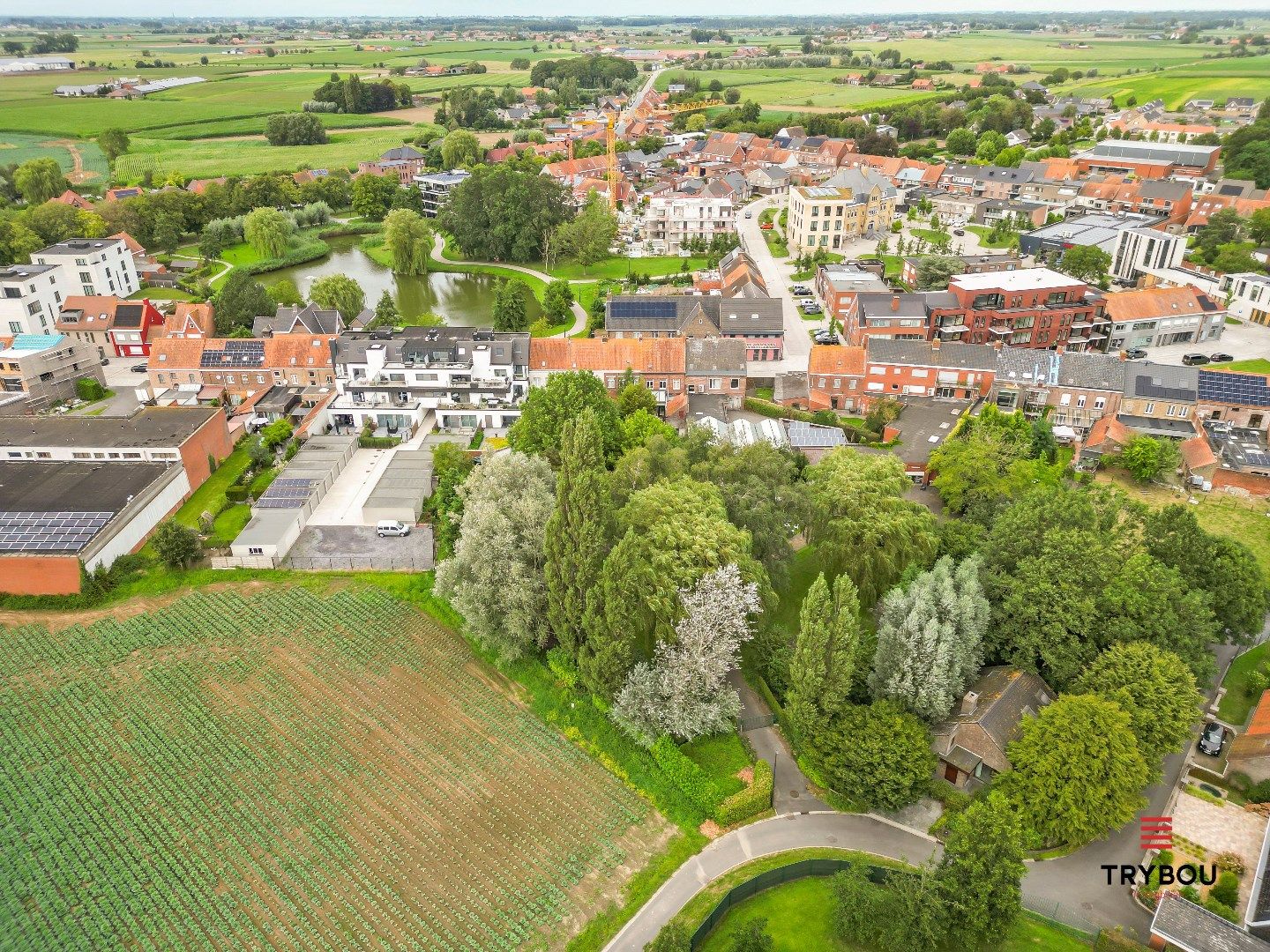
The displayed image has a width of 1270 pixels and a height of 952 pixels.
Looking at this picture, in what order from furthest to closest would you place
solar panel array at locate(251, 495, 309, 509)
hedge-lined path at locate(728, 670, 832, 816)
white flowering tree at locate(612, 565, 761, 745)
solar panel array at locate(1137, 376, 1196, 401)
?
solar panel array at locate(1137, 376, 1196, 401)
solar panel array at locate(251, 495, 309, 509)
white flowering tree at locate(612, 565, 761, 745)
hedge-lined path at locate(728, 670, 832, 816)

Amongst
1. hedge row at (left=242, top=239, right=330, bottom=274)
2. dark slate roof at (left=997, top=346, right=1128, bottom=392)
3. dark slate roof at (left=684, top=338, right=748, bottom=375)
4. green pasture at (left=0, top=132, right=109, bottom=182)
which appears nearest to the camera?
dark slate roof at (left=997, top=346, right=1128, bottom=392)

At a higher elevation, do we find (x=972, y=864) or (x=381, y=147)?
(x=381, y=147)

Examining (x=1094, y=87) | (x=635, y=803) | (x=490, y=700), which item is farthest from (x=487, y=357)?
(x=1094, y=87)

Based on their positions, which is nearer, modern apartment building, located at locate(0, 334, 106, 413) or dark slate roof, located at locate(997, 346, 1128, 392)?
dark slate roof, located at locate(997, 346, 1128, 392)

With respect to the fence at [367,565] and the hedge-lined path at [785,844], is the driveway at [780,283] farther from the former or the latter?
the hedge-lined path at [785,844]

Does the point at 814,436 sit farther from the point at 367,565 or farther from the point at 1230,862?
the point at 1230,862

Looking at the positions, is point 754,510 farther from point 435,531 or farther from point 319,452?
point 319,452

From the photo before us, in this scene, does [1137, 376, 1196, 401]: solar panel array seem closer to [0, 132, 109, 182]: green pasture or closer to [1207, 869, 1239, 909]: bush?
[1207, 869, 1239, 909]: bush

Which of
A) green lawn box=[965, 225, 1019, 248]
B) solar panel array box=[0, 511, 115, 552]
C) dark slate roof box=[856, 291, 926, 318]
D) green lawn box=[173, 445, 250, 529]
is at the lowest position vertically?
green lawn box=[173, 445, 250, 529]

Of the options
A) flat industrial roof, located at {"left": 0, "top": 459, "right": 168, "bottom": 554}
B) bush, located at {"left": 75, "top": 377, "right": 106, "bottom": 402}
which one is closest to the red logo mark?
flat industrial roof, located at {"left": 0, "top": 459, "right": 168, "bottom": 554}
